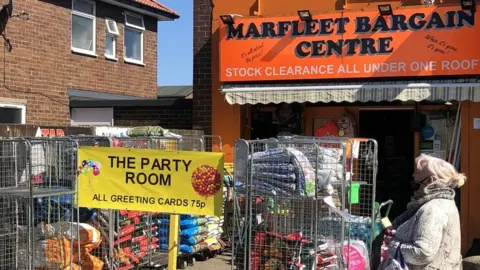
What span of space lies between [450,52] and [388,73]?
0.90 m

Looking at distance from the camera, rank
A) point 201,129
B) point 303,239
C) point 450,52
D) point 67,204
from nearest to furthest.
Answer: point 303,239 → point 67,204 → point 450,52 → point 201,129

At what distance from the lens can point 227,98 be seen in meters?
9.38

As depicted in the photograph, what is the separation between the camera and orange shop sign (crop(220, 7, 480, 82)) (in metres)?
8.44

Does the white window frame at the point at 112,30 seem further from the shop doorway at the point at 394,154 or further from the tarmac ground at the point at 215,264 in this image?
Answer: the tarmac ground at the point at 215,264

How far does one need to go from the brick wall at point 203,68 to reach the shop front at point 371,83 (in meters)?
0.21

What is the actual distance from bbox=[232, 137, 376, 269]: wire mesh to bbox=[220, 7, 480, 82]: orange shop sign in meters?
3.58

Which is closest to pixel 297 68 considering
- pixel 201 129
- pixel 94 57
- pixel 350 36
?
pixel 350 36

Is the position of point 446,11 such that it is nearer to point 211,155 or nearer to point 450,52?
point 450,52

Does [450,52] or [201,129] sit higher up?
[450,52]

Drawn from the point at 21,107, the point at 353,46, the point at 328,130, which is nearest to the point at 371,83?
the point at 353,46

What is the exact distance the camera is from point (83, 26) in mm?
14945

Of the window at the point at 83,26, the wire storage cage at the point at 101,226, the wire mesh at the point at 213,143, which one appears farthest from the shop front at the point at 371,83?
the window at the point at 83,26

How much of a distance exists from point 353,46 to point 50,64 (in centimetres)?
→ 772

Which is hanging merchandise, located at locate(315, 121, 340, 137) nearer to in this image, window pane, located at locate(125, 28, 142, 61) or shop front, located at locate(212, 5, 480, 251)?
shop front, located at locate(212, 5, 480, 251)
